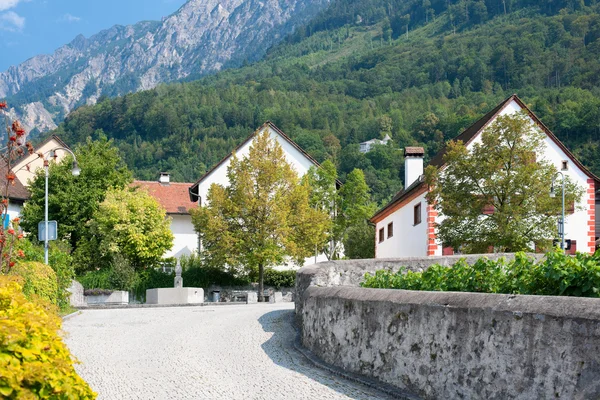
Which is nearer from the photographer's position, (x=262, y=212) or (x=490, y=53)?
(x=262, y=212)

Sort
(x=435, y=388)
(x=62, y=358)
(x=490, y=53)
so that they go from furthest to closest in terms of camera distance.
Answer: (x=490, y=53) < (x=435, y=388) < (x=62, y=358)

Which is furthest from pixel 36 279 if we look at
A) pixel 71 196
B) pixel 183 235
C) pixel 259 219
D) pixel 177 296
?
pixel 183 235

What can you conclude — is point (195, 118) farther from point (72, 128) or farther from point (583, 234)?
point (583, 234)

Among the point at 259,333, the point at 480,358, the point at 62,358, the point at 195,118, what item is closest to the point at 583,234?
the point at 259,333

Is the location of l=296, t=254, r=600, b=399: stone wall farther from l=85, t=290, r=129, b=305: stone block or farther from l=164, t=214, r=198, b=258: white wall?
l=164, t=214, r=198, b=258: white wall

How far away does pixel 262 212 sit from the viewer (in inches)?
1640

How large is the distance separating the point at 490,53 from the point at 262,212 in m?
133

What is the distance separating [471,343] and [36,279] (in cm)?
1176

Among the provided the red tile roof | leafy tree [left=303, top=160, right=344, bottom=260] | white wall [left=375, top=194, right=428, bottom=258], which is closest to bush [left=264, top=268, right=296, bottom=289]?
leafy tree [left=303, top=160, right=344, bottom=260]

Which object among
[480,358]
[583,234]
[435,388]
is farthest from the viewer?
[583,234]

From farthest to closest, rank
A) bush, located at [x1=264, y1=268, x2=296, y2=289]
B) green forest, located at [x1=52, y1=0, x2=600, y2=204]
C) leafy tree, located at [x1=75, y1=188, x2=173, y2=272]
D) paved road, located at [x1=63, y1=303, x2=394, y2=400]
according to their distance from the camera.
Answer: green forest, located at [x1=52, y1=0, x2=600, y2=204], bush, located at [x1=264, y1=268, x2=296, y2=289], leafy tree, located at [x1=75, y1=188, x2=173, y2=272], paved road, located at [x1=63, y1=303, x2=394, y2=400]

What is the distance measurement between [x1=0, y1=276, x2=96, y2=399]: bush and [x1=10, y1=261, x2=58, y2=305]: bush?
35.4 feet

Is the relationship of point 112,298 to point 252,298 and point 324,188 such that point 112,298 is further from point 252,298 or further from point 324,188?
point 324,188

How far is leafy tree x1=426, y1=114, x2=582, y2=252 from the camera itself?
1030 inches
